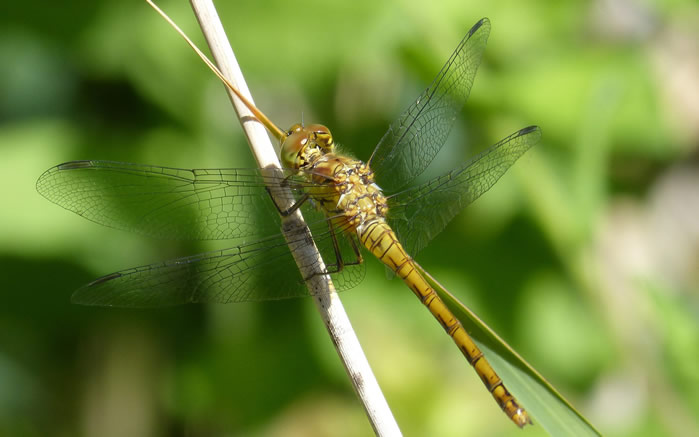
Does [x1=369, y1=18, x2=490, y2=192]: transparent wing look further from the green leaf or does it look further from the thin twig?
the green leaf

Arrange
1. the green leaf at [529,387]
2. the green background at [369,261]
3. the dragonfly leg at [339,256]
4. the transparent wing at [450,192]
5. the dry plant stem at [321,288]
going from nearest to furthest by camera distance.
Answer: the green leaf at [529,387]
the dry plant stem at [321,288]
the dragonfly leg at [339,256]
the transparent wing at [450,192]
the green background at [369,261]

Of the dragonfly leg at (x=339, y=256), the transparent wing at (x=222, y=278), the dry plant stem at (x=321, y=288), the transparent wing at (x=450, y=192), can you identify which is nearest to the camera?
the dry plant stem at (x=321, y=288)

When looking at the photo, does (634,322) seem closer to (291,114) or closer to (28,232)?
(291,114)

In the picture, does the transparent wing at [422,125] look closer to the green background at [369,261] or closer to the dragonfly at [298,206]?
the dragonfly at [298,206]

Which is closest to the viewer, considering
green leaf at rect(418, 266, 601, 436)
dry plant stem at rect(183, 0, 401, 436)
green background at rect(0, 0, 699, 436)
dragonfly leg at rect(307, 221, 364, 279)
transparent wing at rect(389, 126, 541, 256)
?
green leaf at rect(418, 266, 601, 436)

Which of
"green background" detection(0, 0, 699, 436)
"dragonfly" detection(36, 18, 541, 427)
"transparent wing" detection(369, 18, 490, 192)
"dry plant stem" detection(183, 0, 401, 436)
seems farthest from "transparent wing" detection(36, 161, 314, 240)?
"green background" detection(0, 0, 699, 436)

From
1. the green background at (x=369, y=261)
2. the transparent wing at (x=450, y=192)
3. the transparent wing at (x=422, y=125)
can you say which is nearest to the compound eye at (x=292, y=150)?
the transparent wing at (x=422, y=125)
